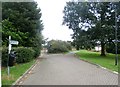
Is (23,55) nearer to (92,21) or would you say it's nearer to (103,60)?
(103,60)

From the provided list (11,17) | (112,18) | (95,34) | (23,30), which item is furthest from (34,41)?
(112,18)

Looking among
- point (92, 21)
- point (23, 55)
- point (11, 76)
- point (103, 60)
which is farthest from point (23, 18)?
point (11, 76)

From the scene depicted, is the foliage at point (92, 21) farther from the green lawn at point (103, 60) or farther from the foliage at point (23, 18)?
the foliage at point (23, 18)

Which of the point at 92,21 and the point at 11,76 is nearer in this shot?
the point at 11,76

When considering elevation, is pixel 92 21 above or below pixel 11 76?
above

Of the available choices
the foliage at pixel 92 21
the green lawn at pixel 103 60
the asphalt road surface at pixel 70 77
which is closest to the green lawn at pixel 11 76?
the asphalt road surface at pixel 70 77

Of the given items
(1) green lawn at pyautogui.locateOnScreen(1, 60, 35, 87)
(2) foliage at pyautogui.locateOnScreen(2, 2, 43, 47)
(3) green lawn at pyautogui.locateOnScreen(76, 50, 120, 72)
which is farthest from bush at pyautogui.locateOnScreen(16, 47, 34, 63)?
(1) green lawn at pyautogui.locateOnScreen(1, 60, 35, 87)

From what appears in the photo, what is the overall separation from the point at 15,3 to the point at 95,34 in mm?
13817

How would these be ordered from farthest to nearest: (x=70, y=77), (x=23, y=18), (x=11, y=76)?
(x=23, y=18) → (x=70, y=77) → (x=11, y=76)

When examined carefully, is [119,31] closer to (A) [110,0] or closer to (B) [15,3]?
(A) [110,0]

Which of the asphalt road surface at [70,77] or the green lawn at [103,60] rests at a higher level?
the green lawn at [103,60]

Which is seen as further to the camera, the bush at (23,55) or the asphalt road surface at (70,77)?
the bush at (23,55)

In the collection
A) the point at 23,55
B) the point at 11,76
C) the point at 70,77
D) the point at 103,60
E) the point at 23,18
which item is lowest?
the point at 70,77

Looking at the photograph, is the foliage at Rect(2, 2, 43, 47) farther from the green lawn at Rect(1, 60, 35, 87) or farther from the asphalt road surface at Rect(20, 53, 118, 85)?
the green lawn at Rect(1, 60, 35, 87)
